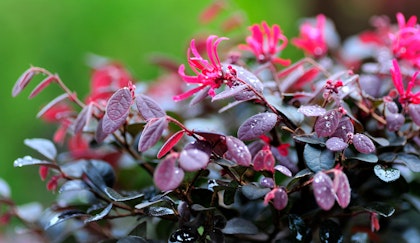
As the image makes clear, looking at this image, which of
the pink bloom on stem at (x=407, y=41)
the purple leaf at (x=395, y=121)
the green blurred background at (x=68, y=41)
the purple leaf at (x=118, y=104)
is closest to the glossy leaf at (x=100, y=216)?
the purple leaf at (x=118, y=104)

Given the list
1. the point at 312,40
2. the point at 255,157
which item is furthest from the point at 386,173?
the point at 312,40

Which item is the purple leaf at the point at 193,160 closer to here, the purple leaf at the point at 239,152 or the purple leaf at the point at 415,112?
the purple leaf at the point at 239,152

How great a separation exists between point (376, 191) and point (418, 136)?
0.11 metres

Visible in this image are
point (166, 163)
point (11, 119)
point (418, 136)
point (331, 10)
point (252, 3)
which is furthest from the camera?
point (331, 10)

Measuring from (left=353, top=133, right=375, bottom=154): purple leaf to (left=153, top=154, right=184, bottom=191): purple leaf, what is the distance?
8.2 inches

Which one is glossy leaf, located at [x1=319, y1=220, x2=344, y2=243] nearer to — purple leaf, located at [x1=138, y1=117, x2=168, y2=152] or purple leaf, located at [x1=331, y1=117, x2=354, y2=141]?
purple leaf, located at [x1=331, y1=117, x2=354, y2=141]

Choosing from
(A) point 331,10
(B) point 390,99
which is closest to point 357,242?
(B) point 390,99

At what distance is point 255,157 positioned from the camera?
0.56 meters

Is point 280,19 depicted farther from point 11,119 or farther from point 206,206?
Answer: point 206,206

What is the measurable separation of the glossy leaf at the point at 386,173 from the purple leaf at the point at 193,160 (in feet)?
0.74

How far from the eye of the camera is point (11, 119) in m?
1.84

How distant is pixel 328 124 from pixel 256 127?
3.2 inches

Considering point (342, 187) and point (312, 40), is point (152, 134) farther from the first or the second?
point (312, 40)

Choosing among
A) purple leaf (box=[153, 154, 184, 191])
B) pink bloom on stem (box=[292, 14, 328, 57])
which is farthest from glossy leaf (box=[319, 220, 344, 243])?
pink bloom on stem (box=[292, 14, 328, 57])
